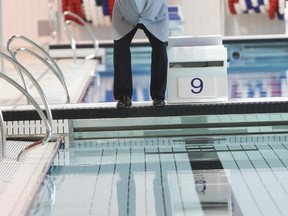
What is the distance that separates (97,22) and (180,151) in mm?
9279

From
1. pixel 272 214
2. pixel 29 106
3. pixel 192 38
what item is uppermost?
pixel 192 38

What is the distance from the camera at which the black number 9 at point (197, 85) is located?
5.71m

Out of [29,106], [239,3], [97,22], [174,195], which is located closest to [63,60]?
[97,22]

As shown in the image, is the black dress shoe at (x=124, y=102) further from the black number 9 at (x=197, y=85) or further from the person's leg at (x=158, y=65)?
the black number 9 at (x=197, y=85)

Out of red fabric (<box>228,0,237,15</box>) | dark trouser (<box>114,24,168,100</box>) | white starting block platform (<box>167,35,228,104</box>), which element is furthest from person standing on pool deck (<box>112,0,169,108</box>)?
red fabric (<box>228,0,237,15</box>)

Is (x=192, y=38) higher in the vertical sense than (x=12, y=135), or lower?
higher

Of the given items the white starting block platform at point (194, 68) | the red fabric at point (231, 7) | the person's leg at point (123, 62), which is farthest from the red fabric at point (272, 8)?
the person's leg at point (123, 62)

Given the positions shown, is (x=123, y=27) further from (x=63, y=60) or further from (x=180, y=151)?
(x=63, y=60)

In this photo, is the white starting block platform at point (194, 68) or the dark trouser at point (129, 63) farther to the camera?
the white starting block platform at point (194, 68)

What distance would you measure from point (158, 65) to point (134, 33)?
0.82 ft

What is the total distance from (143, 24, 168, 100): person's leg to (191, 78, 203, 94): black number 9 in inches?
7.5

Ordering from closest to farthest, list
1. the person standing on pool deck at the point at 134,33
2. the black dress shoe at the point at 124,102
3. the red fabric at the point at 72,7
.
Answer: the person standing on pool deck at the point at 134,33
the black dress shoe at the point at 124,102
the red fabric at the point at 72,7

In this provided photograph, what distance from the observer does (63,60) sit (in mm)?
12617

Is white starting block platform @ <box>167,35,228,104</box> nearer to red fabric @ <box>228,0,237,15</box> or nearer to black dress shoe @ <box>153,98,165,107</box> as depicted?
black dress shoe @ <box>153,98,165,107</box>
